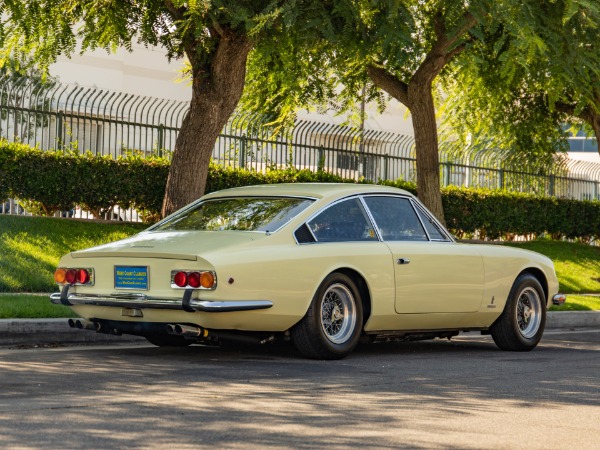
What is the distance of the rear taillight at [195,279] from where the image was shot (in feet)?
27.5

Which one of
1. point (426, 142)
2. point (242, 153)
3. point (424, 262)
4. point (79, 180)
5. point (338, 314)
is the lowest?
point (338, 314)

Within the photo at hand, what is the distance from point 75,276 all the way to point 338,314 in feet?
7.28

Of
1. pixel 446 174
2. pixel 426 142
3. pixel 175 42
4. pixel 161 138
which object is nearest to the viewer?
pixel 175 42

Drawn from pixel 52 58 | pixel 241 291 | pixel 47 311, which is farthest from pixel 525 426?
pixel 52 58

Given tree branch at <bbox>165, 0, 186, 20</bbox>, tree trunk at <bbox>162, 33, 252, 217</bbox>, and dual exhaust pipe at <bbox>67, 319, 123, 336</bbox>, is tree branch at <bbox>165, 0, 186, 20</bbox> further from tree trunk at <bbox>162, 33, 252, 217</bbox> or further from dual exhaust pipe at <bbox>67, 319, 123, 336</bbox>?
dual exhaust pipe at <bbox>67, 319, 123, 336</bbox>

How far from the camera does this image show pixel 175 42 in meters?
16.4

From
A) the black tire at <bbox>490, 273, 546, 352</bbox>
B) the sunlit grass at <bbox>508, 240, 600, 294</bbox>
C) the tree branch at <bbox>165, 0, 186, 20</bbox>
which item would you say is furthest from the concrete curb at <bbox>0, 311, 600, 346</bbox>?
the sunlit grass at <bbox>508, 240, 600, 294</bbox>

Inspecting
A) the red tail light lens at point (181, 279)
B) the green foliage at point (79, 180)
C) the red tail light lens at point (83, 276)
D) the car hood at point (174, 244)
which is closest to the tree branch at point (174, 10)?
the green foliage at point (79, 180)

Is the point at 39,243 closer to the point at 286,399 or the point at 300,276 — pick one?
the point at 300,276

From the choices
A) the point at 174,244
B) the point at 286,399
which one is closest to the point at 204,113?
the point at 174,244

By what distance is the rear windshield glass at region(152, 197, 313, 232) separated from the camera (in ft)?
30.8

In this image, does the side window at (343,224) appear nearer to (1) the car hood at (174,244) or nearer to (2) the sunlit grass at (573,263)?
(1) the car hood at (174,244)

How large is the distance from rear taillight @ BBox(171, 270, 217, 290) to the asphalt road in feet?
2.13

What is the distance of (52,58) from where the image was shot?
16.0m
